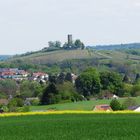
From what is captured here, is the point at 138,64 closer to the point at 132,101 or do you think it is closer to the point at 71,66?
the point at 71,66

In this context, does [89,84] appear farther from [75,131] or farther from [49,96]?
[75,131]

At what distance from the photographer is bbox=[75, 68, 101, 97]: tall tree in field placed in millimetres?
90625

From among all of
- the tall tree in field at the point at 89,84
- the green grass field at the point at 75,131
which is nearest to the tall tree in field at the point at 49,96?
the tall tree in field at the point at 89,84

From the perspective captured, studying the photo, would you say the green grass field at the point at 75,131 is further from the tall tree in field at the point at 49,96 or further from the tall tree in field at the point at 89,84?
the tall tree in field at the point at 89,84

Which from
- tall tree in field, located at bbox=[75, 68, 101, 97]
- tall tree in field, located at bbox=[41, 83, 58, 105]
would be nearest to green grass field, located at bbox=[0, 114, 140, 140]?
tall tree in field, located at bbox=[41, 83, 58, 105]

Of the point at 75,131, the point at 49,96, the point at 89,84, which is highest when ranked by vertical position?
the point at 75,131

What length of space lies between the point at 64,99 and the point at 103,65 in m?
109

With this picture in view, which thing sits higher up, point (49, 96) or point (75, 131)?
point (75, 131)

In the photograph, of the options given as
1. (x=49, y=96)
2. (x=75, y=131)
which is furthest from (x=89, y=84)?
(x=75, y=131)

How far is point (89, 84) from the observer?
9138 cm

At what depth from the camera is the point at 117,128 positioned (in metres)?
21.1

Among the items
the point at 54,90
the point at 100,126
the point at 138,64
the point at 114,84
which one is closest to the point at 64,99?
the point at 54,90

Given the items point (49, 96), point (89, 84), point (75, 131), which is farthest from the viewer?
point (89, 84)

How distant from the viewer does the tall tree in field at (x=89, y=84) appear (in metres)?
90.6
